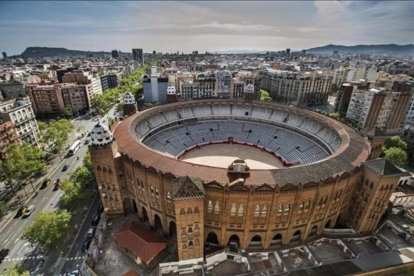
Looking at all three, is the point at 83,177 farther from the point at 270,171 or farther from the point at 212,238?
the point at 270,171

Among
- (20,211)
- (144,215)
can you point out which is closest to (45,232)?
(144,215)

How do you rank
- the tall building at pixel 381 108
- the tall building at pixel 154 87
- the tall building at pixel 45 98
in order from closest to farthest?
the tall building at pixel 381 108 < the tall building at pixel 45 98 < the tall building at pixel 154 87

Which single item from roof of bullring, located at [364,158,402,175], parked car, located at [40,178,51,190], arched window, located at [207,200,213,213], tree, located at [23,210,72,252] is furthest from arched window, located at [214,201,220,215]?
parked car, located at [40,178,51,190]

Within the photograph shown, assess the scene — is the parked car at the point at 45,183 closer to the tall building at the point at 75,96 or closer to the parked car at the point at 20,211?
the parked car at the point at 20,211

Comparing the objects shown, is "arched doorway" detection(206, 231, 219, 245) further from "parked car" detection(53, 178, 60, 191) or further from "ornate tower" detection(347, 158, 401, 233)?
"parked car" detection(53, 178, 60, 191)

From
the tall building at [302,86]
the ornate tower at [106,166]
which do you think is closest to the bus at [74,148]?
the ornate tower at [106,166]

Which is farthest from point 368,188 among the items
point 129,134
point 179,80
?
point 179,80
